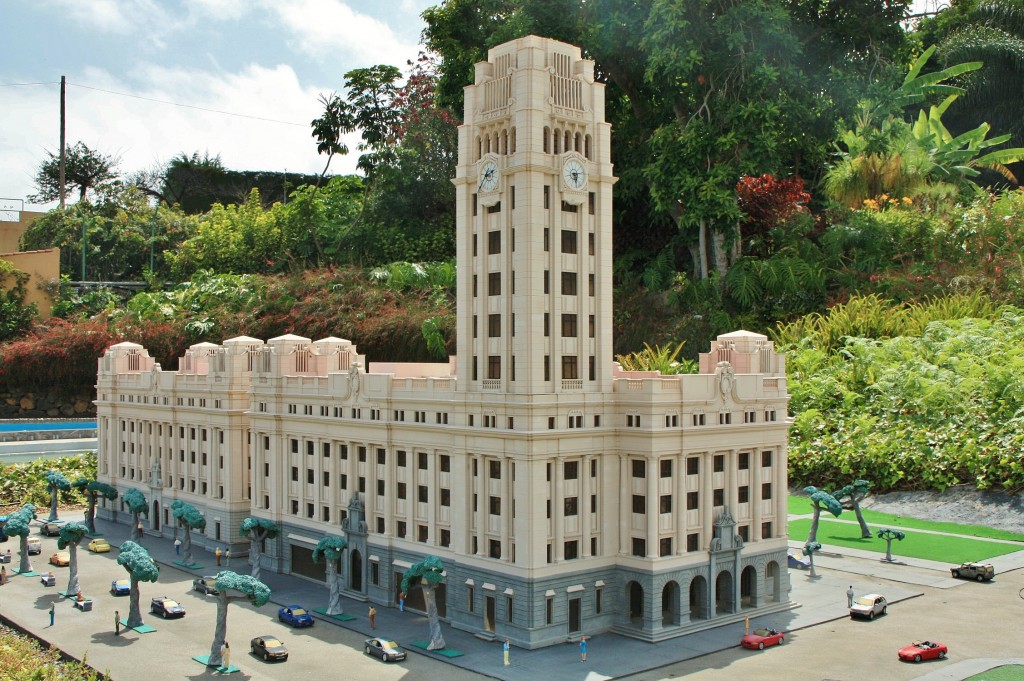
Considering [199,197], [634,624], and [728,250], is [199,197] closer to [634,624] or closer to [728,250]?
[728,250]

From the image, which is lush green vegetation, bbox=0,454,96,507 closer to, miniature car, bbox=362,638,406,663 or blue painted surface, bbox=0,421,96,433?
blue painted surface, bbox=0,421,96,433

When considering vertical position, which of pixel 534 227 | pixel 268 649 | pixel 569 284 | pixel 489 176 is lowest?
pixel 268 649

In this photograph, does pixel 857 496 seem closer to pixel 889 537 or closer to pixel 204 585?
pixel 889 537

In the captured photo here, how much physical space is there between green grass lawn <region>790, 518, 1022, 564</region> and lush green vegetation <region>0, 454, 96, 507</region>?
60238mm

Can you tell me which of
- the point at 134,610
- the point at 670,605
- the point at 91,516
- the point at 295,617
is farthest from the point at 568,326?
the point at 91,516

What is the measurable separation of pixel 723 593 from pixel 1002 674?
1344cm

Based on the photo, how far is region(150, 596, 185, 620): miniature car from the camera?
174 feet

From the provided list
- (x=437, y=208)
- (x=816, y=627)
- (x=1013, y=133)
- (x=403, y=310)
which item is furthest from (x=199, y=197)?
(x=816, y=627)

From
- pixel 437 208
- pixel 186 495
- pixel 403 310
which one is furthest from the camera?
pixel 437 208

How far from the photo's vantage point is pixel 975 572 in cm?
5609

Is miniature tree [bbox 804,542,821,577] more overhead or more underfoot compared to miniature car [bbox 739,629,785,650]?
more overhead

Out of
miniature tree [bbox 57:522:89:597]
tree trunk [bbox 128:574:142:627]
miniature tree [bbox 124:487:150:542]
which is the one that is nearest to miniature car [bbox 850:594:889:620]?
tree trunk [bbox 128:574:142:627]

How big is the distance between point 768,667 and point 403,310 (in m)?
63.1

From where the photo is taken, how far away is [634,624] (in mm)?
49062
